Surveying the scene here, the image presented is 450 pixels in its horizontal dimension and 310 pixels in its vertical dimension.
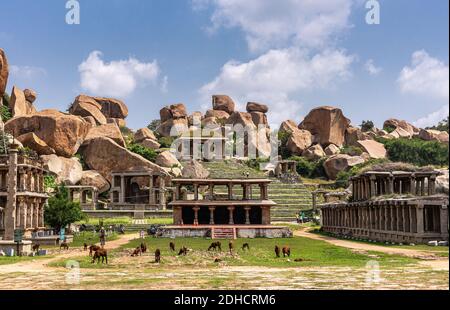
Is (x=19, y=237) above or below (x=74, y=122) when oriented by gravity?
below

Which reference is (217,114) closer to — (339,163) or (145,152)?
(339,163)

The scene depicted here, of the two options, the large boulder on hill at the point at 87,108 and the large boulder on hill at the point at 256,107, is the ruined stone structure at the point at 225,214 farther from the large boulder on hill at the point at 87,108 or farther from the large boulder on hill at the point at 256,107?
the large boulder on hill at the point at 256,107

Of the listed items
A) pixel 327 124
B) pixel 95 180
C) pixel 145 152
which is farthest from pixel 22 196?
pixel 327 124

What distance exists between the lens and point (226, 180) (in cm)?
6544

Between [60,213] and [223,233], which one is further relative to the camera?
[223,233]

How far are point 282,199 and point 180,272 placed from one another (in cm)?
6757

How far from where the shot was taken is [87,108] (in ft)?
416

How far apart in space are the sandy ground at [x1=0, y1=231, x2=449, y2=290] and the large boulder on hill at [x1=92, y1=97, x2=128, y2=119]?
382 ft

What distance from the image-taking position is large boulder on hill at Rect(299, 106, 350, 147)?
13025 cm

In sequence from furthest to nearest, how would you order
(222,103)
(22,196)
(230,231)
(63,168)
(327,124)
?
1. (222,103)
2. (327,124)
3. (63,168)
4. (230,231)
5. (22,196)

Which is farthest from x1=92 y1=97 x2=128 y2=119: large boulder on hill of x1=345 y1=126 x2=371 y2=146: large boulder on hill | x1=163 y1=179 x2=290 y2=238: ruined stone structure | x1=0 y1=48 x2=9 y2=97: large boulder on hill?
x1=163 y1=179 x2=290 y2=238: ruined stone structure

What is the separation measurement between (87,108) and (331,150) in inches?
2237
